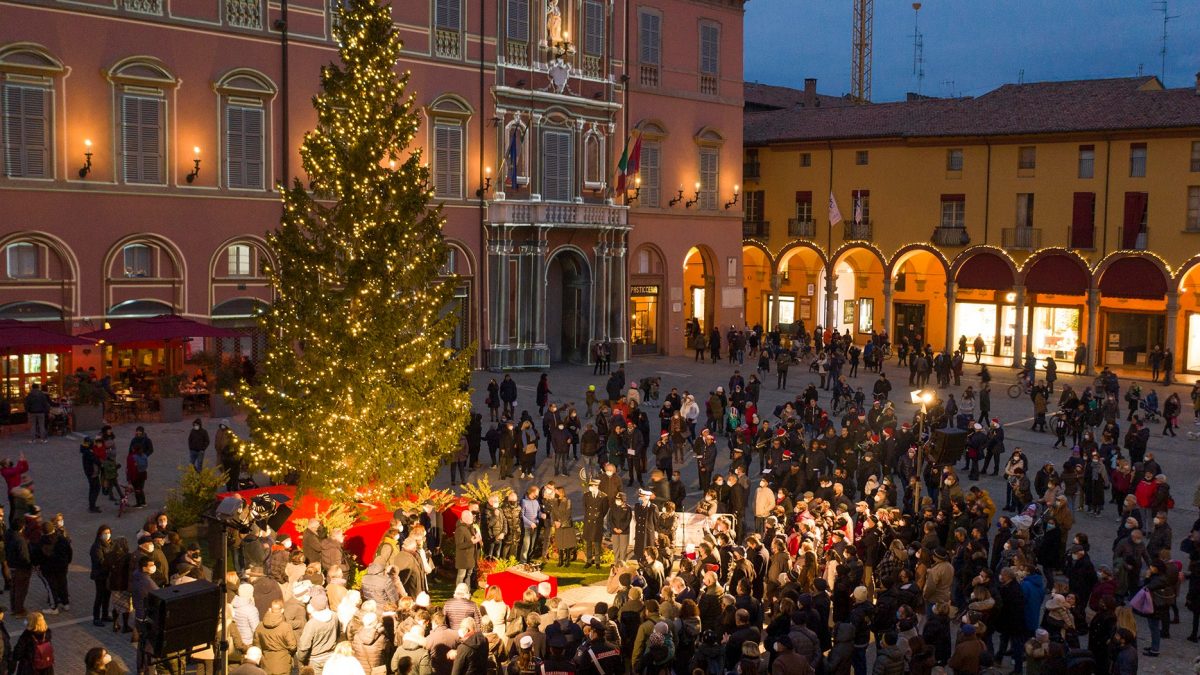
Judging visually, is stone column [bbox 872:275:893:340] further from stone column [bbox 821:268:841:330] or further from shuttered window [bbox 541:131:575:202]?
shuttered window [bbox 541:131:575:202]

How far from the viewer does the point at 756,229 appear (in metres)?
56.0

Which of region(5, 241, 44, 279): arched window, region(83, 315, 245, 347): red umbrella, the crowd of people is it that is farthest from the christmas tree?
region(5, 241, 44, 279): arched window

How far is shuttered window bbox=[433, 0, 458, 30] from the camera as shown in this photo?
39500 millimetres

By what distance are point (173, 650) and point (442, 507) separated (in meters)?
8.99

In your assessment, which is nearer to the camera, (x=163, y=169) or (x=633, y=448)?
(x=633, y=448)

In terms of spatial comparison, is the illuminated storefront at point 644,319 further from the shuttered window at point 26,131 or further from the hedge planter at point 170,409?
the shuttered window at point 26,131

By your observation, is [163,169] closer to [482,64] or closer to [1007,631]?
[482,64]

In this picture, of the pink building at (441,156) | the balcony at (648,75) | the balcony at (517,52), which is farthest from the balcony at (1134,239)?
the balcony at (517,52)

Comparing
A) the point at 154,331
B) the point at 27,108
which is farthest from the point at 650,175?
the point at 27,108

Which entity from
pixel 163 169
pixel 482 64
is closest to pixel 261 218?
pixel 163 169

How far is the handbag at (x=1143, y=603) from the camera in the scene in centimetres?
1606

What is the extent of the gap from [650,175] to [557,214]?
6080mm

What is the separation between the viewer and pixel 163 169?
1323 inches

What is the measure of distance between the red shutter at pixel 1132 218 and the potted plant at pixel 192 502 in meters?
36.9
